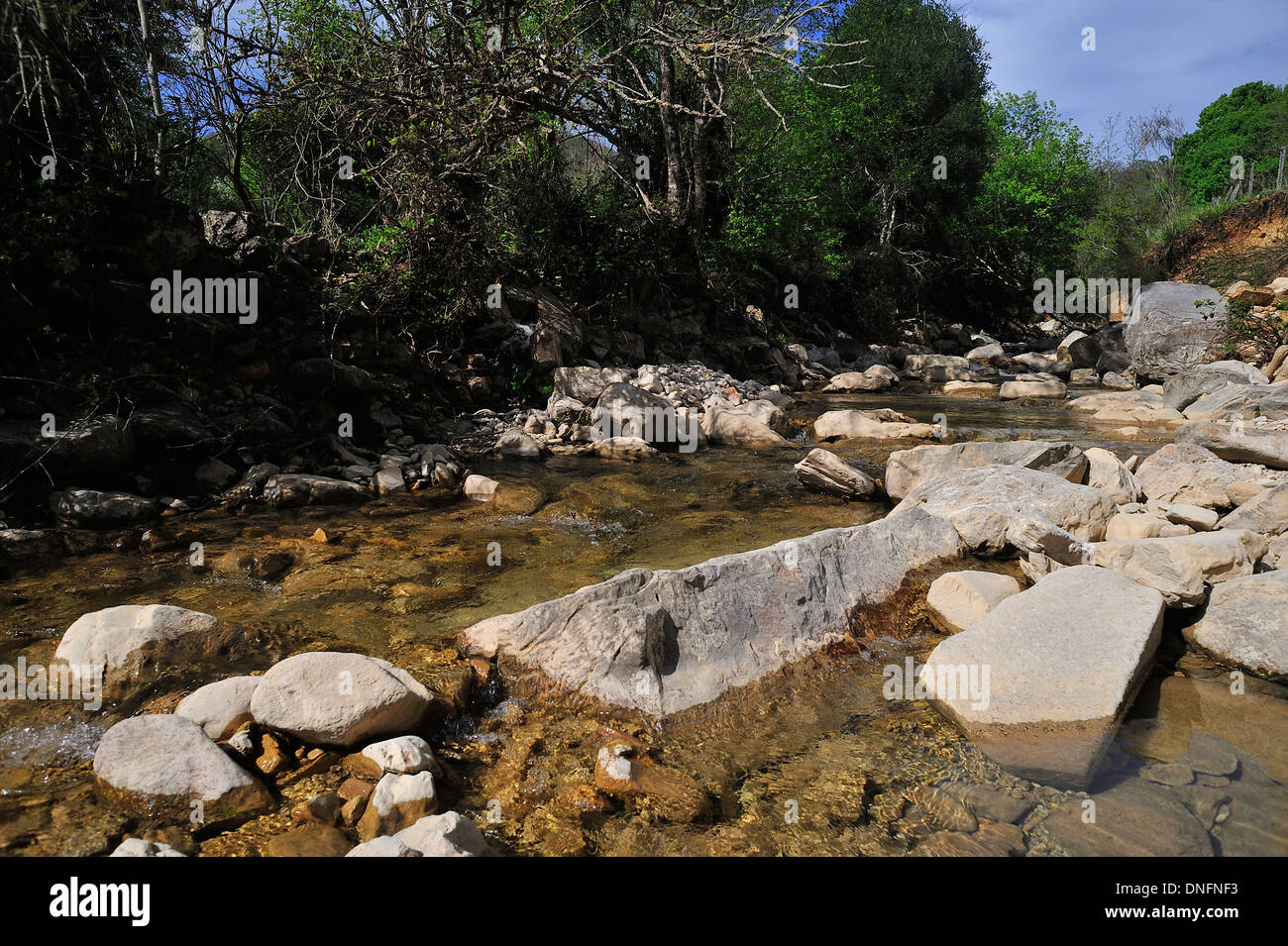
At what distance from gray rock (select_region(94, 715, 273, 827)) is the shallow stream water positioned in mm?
86

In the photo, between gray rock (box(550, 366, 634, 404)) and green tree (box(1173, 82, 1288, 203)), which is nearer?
gray rock (box(550, 366, 634, 404))

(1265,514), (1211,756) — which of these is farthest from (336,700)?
(1265,514)

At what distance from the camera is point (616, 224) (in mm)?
14453

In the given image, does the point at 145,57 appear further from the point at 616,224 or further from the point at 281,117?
the point at 616,224

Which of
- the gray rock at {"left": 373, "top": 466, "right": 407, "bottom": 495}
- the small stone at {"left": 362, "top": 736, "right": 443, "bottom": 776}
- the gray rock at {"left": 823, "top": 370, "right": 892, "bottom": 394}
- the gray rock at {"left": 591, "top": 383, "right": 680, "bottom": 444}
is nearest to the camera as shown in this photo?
the small stone at {"left": 362, "top": 736, "right": 443, "bottom": 776}

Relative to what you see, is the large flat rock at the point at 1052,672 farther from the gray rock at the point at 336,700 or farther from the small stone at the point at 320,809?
the small stone at the point at 320,809

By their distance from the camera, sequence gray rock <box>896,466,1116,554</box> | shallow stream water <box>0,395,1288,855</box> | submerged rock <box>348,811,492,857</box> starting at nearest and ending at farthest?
submerged rock <box>348,811,492,857</box> → shallow stream water <box>0,395,1288,855</box> → gray rock <box>896,466,1116,554</box>

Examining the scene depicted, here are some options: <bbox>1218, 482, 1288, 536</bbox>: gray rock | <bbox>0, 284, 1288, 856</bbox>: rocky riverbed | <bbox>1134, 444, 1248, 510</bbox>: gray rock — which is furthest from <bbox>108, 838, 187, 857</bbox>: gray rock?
<bbox>1134, 444, 1248, 510</bbox>: gray rock

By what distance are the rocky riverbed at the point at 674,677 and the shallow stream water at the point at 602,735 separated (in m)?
0.02

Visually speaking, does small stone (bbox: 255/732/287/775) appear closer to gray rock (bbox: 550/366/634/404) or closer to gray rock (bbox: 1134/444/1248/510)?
gray rock (bbox: 1134/444/1248/510)

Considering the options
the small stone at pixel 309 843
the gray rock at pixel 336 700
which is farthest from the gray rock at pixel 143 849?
the gray rock at pixel 336 700

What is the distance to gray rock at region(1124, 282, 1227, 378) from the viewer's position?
14.4 meters

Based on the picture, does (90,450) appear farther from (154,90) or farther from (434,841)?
(434,841)

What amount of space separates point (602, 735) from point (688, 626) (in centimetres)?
77
